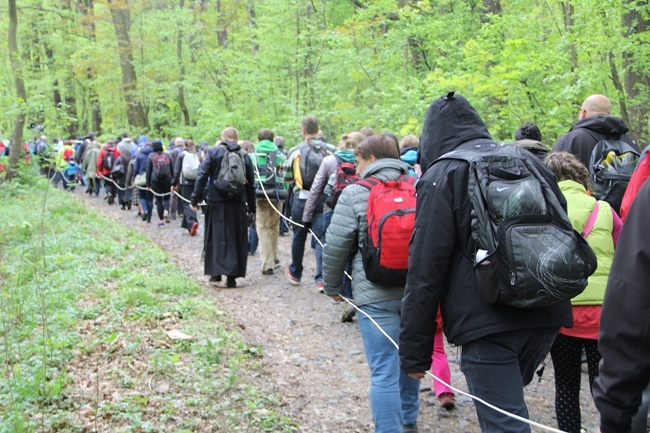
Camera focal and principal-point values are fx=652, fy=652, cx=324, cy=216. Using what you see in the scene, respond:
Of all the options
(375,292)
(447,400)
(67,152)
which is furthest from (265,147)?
(67,152)

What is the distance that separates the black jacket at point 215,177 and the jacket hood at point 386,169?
17.0ft

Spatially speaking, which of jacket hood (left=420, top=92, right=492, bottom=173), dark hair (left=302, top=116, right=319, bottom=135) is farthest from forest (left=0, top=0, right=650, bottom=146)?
jacket hood (left=420, top=92, right=492, bottom=173)

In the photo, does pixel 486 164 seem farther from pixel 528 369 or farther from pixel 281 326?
pixel 281 326

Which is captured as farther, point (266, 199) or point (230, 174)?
point (266, 199)

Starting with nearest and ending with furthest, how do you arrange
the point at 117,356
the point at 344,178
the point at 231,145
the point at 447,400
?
1. the point at 447,400
2. the point at 117,356
3. the point at 344,178
4. the point at 231,145

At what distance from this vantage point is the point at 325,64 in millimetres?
20188

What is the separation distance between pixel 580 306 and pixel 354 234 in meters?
1.54

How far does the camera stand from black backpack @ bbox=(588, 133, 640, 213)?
18.0ft

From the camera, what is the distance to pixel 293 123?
729 inches

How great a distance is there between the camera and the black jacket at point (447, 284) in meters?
2.96

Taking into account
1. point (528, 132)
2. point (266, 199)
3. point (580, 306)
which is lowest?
point (266, 199)

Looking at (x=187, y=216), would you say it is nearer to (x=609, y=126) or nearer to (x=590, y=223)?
(x=609, y=126)

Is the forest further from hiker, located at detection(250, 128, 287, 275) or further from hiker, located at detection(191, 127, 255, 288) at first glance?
hiker, located at detection(191, 127, 255, 288)

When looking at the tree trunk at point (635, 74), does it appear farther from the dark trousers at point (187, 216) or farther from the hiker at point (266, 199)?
the dark trousers at point (187, 216)
